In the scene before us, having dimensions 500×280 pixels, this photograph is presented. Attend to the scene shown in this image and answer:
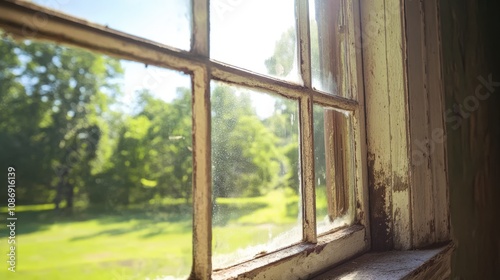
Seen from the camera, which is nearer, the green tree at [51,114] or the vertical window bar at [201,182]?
the green tree at [51,114]

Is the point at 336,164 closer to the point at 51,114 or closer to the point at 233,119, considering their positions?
the point at 233,119

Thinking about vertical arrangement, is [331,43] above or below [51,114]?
above

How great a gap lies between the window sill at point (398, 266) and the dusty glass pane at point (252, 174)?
5.2 inches

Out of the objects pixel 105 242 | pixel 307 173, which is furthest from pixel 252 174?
pixel 105 242

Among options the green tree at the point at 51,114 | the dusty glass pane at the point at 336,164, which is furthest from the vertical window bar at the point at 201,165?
the dusty glass pane at the point at 336,164

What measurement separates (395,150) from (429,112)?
166mm

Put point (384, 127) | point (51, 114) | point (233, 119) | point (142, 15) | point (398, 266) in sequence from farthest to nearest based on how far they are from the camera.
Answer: point (384, 127) → point (398, 266) → point (233, 119) → point (142, 15) → point (51, 114)

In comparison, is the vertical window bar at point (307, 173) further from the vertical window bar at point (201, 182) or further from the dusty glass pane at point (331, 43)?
the vertical window bar at point (201, 182)

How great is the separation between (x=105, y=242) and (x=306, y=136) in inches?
19.5

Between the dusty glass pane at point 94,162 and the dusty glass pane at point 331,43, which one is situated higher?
the dusty glass pane at point 331,43

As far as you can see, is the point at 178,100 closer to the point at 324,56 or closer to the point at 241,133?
the point at 241,133

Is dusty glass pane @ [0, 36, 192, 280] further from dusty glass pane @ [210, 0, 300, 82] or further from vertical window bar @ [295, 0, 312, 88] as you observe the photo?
vertical window bar @ [295, 0, 312, 88]

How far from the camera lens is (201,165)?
593mm

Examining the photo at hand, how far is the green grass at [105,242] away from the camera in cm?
41
